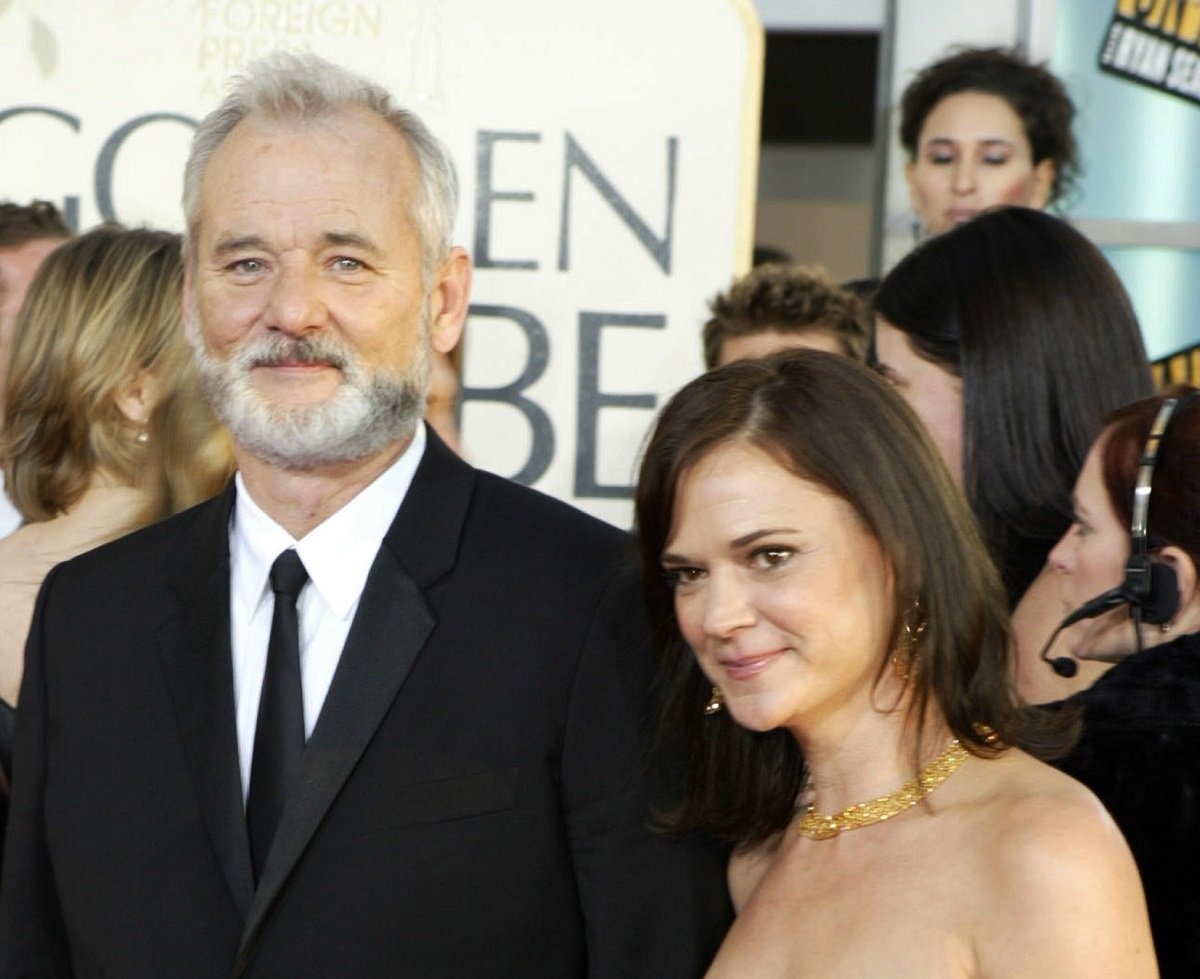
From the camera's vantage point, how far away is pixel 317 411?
213 cm

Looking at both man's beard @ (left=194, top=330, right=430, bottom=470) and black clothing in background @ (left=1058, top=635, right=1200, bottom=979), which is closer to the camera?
black clothing in background @ (left=1058, top=635, right=1200, bottom=979)

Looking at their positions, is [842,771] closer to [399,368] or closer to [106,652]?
[399,368]

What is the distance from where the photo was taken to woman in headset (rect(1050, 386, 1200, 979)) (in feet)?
6.67

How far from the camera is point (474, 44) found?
3846 millimetres

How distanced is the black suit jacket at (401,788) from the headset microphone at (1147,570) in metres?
Answer: 0.60

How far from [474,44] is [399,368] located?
5.97ft

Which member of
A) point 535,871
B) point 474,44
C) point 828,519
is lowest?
point 535,871

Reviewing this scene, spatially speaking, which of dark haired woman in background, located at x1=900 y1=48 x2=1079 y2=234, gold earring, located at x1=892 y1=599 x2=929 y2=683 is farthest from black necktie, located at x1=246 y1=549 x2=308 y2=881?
dark haired woman in background, located at x1=900 y1=48 x2=1079 y2=234

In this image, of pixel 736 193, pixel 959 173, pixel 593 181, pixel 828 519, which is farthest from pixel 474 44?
pixel 828 519

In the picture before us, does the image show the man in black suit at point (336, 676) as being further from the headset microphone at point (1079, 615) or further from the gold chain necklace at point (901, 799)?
the headset microphone at point (1079, 615)

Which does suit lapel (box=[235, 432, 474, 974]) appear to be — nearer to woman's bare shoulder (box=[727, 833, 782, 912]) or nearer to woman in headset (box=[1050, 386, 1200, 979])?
woman's bare shoulder (box=[727, 833, 782, 912])

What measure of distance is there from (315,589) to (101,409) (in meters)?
0.94

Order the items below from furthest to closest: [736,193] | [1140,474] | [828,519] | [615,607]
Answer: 1. [736,193]
2. [1140,474]
3. [615,607]
4. [828,519]

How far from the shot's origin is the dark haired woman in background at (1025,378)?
292 cm
